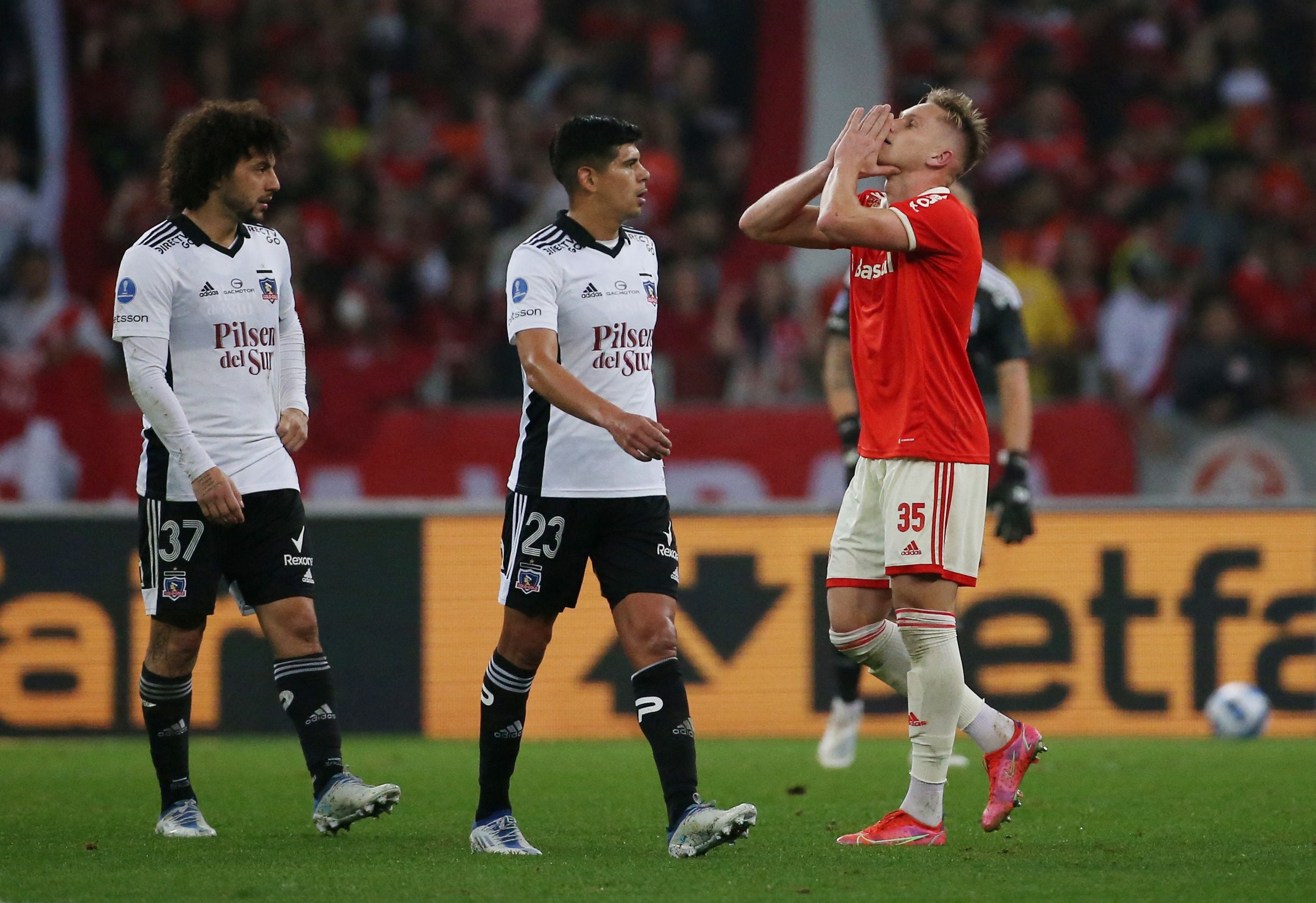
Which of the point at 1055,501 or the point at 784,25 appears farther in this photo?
the point at 784,25

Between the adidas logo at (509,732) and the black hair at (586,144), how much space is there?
5.46 ft

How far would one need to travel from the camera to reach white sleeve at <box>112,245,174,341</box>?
592cm

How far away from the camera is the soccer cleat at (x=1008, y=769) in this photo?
578cm

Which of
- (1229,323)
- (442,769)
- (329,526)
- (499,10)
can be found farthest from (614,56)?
(442,769)

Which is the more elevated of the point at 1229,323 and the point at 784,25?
the point at 784,25

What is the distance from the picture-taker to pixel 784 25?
15.3m

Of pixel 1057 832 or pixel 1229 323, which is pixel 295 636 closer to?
pixel 1057 832

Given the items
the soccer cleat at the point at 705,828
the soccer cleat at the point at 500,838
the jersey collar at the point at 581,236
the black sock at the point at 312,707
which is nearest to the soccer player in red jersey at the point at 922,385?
the jersey collar at the point at 581,236

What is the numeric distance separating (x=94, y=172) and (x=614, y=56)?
4.47 m

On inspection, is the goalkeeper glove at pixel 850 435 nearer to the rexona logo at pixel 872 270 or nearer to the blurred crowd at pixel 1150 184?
the rexona logo at pixel 872 270

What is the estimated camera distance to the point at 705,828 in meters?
5.33

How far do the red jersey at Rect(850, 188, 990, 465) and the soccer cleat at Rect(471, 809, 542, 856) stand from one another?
1640mm

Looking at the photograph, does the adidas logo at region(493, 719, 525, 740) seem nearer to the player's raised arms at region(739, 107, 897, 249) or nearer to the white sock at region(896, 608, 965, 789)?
the white sock at region(896, 608, 965, 789)

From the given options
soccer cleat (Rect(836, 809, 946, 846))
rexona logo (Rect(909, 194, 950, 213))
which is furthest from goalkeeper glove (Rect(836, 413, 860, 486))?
soccer cleat (Rect(836, 809, 946, 846))
